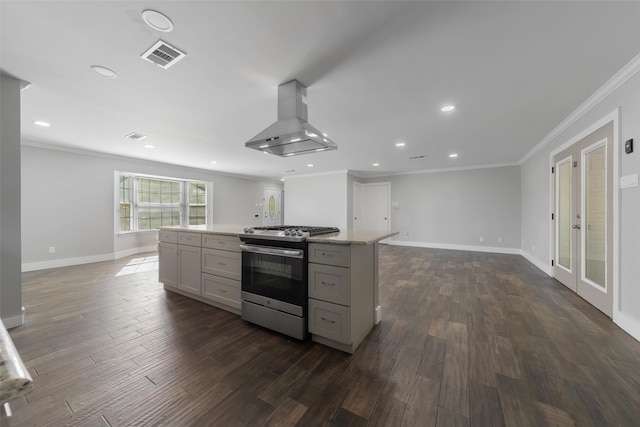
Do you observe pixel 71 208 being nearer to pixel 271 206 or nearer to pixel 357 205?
pixel 271 206

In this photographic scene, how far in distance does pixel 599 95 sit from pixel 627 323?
2246mm

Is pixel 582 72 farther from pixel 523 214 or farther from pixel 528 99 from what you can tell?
pixel 523 214

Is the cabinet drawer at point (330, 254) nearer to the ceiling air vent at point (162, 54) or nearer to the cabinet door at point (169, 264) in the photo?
the ceiling air vent at point (162, 54)

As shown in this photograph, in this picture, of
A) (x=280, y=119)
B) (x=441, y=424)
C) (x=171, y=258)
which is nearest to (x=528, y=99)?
(x=280, y=119)

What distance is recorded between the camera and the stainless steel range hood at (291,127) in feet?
7.18

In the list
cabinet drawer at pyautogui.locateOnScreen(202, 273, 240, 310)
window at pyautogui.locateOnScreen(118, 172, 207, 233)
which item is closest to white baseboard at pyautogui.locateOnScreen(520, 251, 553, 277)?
cabinet drawer at pyautogui.locateOnScreen(202, 273, 240, 310)

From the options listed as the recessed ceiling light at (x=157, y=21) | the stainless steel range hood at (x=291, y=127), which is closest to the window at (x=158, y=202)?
the stainless steel range hood at (x=291, y=127)

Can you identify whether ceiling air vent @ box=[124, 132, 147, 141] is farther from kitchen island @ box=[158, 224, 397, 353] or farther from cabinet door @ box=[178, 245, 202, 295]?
cabinet door @ box=[178, 245, 202, 295]

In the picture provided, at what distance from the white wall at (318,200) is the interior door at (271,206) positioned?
1.22m

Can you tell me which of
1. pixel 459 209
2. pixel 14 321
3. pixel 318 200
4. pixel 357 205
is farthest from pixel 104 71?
pixel 459 209

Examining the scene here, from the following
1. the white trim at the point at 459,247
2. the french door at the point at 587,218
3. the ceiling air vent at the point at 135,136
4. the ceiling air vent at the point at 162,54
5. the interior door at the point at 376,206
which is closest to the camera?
the ceiling air vent at the point at 162,54

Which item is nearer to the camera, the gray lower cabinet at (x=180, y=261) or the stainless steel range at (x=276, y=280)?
the stainless steel range at (x=276, y=280)

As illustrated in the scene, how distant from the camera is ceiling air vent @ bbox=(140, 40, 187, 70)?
180 centimetres

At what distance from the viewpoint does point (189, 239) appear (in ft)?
9.80
